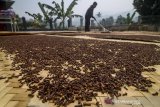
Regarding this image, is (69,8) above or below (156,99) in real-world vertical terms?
above

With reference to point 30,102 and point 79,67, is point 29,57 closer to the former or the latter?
point 79,67

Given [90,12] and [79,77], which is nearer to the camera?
[79,77]

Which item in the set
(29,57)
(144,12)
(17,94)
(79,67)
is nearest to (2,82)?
(17,94)

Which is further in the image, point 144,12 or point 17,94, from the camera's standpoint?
point 144,12

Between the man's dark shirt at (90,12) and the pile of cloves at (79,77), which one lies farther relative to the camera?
the man's dark shirt at (90,12)

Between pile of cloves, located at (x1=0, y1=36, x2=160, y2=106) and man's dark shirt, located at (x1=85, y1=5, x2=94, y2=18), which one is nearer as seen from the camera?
pile of cloves, located at (x1=0, y1=36, x2=160, y2=106)

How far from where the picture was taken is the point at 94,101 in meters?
2.48

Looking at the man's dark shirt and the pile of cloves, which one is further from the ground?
the man's dark shirt

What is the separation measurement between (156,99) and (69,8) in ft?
72.0

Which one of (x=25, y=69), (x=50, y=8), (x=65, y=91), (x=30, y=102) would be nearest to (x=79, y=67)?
(x=25, y=69)

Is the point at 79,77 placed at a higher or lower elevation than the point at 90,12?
lower

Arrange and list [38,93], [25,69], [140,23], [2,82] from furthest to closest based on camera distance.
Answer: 1. [140,23]
2. [25,69]
3. [2,82]
4. [38,93]

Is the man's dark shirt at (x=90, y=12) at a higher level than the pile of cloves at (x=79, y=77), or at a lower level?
higher

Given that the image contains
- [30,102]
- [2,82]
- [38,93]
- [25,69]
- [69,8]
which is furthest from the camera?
[69,8]
